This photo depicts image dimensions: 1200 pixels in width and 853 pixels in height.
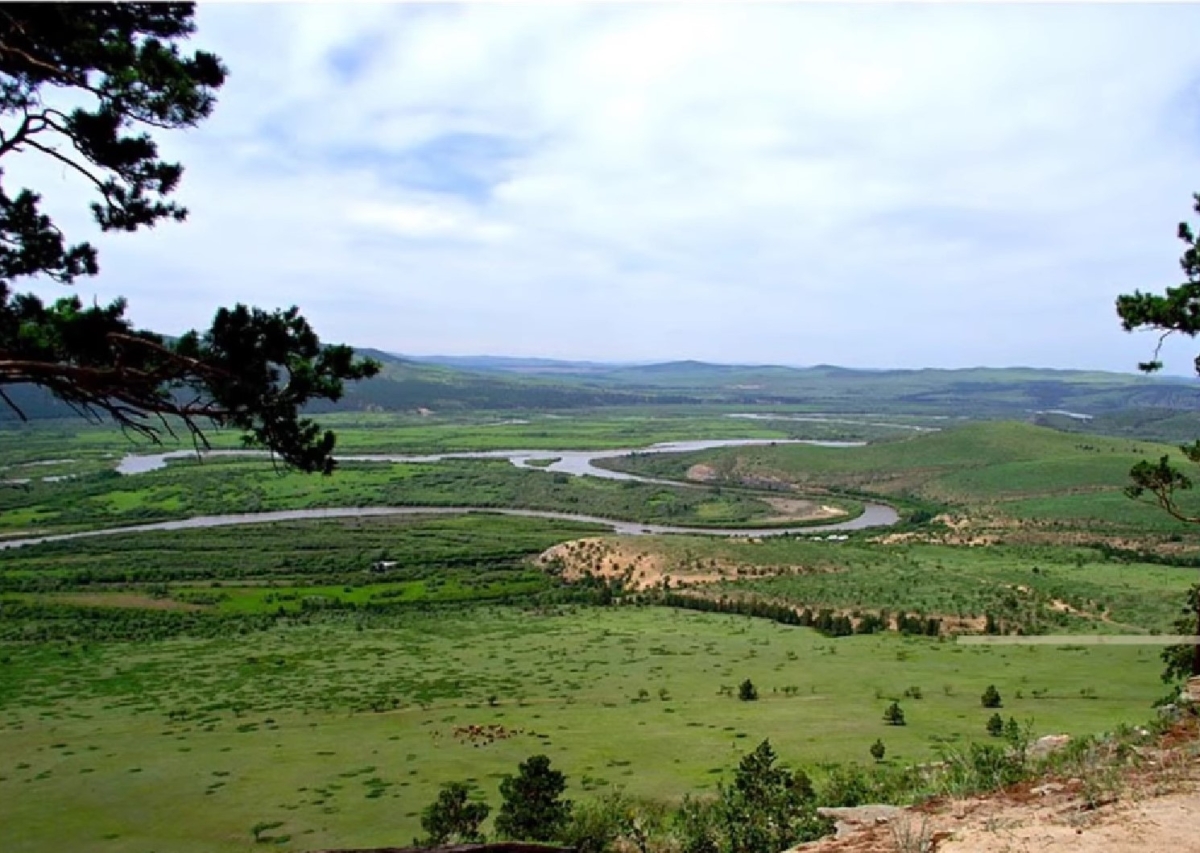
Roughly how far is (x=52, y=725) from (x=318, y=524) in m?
59.4

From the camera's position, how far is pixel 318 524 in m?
96.6

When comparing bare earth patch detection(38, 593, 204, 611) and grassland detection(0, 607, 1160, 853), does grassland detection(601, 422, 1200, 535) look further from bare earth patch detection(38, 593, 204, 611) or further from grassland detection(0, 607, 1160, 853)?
bare earth patch detection(38, 593, 204, 611)

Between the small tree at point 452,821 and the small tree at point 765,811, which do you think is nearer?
the small tree at point 765,811

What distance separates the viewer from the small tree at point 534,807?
63.0ft

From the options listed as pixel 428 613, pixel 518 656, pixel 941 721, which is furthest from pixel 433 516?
pixel 941 721

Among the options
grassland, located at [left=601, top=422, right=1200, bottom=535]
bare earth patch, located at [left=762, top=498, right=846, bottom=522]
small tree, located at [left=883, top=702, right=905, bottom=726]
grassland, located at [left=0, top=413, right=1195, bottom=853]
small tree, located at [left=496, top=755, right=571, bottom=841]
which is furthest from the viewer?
bare earth patch, located at [left=762, top=498, right=846, bottom=522]

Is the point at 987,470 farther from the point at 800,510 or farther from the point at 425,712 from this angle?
the point at 425,712

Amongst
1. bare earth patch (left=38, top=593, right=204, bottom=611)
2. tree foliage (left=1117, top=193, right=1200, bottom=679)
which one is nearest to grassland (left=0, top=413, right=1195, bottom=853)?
bare earth patch (left=38, top=593, right=204, bottom=611)

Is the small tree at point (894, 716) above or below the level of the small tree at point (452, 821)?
below

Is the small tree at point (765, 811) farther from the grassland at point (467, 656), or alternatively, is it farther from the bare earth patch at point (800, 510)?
the bare earth patch at point (800, 510)

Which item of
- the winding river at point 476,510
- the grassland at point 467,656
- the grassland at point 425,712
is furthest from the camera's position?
the winding river at point 476,510

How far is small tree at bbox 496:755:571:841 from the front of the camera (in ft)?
63.0

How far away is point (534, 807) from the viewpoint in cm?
2000

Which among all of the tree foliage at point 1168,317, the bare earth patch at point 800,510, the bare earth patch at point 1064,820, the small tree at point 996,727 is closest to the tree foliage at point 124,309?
the bare earth patch at point 1064,820
